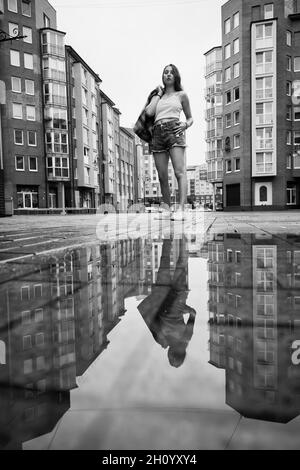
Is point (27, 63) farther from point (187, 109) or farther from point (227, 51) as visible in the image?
point (187, 109)

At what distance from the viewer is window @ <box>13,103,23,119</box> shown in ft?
134

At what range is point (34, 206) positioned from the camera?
41938 mm

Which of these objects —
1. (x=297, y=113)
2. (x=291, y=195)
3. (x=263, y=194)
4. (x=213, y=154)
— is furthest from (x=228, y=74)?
(x=291, y=195)

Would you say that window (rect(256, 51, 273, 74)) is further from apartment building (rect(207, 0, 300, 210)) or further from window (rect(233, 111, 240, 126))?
window (rect(233, 111, 240, 126))

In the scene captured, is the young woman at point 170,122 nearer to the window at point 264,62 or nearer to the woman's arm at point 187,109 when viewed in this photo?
the woman's arm at point 187,109

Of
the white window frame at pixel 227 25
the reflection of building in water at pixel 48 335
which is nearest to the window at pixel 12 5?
the white window frame at pixel 227 25

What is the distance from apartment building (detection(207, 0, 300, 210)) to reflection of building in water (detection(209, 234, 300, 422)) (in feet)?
138

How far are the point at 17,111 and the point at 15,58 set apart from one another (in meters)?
5.18

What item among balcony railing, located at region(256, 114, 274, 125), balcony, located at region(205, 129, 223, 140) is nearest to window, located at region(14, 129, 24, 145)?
balcony railing, located at region(256, 114, 274, 125)

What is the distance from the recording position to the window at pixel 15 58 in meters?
40.2

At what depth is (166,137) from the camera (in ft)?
21.7

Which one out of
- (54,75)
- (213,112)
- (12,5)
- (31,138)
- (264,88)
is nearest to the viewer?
(12,5)

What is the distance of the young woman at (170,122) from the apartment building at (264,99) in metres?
36.8
